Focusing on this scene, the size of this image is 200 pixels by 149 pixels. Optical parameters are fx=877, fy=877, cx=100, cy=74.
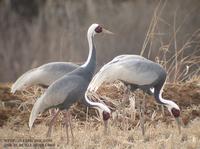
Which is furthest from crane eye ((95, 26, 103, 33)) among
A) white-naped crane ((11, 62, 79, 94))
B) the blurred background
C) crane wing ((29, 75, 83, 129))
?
the blurred background

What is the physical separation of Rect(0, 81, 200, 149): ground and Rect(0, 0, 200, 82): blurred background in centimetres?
185

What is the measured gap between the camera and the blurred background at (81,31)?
1359 centimetres

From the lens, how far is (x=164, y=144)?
8.20m

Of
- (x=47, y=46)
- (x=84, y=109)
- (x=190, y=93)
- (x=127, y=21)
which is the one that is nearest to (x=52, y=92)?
(x=84, y=109)

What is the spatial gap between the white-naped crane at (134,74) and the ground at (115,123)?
0.77 ft

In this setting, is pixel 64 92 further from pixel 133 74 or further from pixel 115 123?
pixel 115 123

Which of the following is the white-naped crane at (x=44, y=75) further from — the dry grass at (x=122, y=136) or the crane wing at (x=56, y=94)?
the crane wing at (x=56, y=94)

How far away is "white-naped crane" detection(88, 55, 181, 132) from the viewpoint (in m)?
Result: 9.12

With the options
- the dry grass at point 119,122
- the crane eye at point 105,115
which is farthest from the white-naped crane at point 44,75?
the crane eye at point 105,115

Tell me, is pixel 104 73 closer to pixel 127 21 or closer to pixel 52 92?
pixel 52 92

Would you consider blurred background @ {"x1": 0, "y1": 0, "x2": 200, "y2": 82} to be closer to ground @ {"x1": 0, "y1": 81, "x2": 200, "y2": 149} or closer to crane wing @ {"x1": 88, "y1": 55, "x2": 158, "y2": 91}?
ground @ {"x1": 0, "y1": 81, "x2": 200, "y2": 149}

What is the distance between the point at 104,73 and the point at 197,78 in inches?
100

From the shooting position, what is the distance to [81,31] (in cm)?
1448

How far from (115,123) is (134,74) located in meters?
0.80
